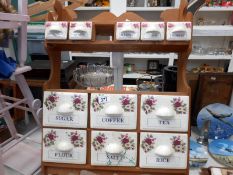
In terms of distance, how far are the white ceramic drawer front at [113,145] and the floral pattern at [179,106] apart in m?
0.16

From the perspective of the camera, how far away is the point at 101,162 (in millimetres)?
754

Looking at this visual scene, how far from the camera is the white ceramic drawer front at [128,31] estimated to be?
682 millimetres

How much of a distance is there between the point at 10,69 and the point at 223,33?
1.99 metres

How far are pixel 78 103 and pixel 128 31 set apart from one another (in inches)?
11.4

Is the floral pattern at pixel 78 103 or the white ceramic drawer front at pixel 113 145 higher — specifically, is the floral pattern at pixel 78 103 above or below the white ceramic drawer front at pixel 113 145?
above

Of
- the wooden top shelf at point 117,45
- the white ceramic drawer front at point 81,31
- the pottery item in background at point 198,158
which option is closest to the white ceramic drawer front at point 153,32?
the wooden top shelf at point 117,45

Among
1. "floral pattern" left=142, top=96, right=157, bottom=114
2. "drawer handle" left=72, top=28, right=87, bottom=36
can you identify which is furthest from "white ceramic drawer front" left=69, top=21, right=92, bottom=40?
"floral pattern" left=142, top=96, right=157, bottom=114

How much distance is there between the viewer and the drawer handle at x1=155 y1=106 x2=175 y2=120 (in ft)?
2.27

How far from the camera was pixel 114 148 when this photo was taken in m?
0.72

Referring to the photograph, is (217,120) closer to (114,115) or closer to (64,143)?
(114,115)

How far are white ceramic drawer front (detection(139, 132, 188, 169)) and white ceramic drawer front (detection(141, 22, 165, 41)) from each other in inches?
12.3

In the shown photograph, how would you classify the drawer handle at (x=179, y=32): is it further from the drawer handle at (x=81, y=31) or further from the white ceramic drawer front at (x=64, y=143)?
Result: the white ceramic drawer front at (x=64, y=143)

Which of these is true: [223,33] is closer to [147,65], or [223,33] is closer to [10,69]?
[147,65]

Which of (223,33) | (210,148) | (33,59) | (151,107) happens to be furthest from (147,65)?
(151,107)
